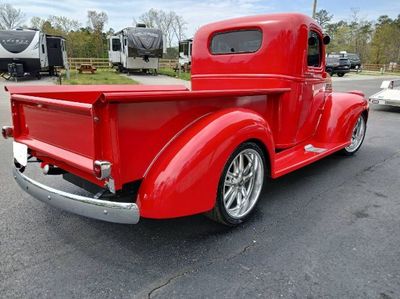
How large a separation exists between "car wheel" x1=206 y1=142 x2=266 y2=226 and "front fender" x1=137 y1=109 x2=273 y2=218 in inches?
5.9

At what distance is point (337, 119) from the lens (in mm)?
4762

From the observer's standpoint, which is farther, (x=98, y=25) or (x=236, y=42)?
(x=98, y=25)

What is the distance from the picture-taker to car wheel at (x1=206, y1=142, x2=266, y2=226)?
112 inches

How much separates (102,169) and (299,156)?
102 inches

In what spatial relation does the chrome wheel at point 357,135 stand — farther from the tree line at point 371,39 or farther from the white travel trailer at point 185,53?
the tree line at point 371,39

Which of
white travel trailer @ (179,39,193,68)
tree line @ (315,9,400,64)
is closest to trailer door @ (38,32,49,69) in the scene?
white travel trailer @ (179,39,193,68)

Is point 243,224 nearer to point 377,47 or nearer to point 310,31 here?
point 310,31

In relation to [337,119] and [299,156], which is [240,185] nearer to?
[299,156]

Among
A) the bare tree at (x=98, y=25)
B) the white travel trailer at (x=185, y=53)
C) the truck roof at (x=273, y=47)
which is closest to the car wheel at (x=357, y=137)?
the truck roof at (x=273, y=47)

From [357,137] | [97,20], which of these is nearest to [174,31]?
[97,20]

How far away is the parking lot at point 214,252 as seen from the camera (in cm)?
226

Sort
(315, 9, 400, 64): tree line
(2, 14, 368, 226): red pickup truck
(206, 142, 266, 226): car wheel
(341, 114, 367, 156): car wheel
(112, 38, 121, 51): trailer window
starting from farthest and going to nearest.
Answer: (315, 9, 400, 64): tree line
(112, 38, 121, 51): trailer window
(341, 114, 367, 156): car wheel
(206, 142, 266, 226): car wheel
(2, 14, 368, 226): red pickup truck

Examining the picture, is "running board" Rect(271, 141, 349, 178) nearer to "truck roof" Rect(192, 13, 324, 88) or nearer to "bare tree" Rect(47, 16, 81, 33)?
"truck roof" Rect(192, 13, 324, 88)

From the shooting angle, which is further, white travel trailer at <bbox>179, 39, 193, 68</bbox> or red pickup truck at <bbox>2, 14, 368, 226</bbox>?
white travel trailer at <bbox>179, 39, 193, 68</bbox>
